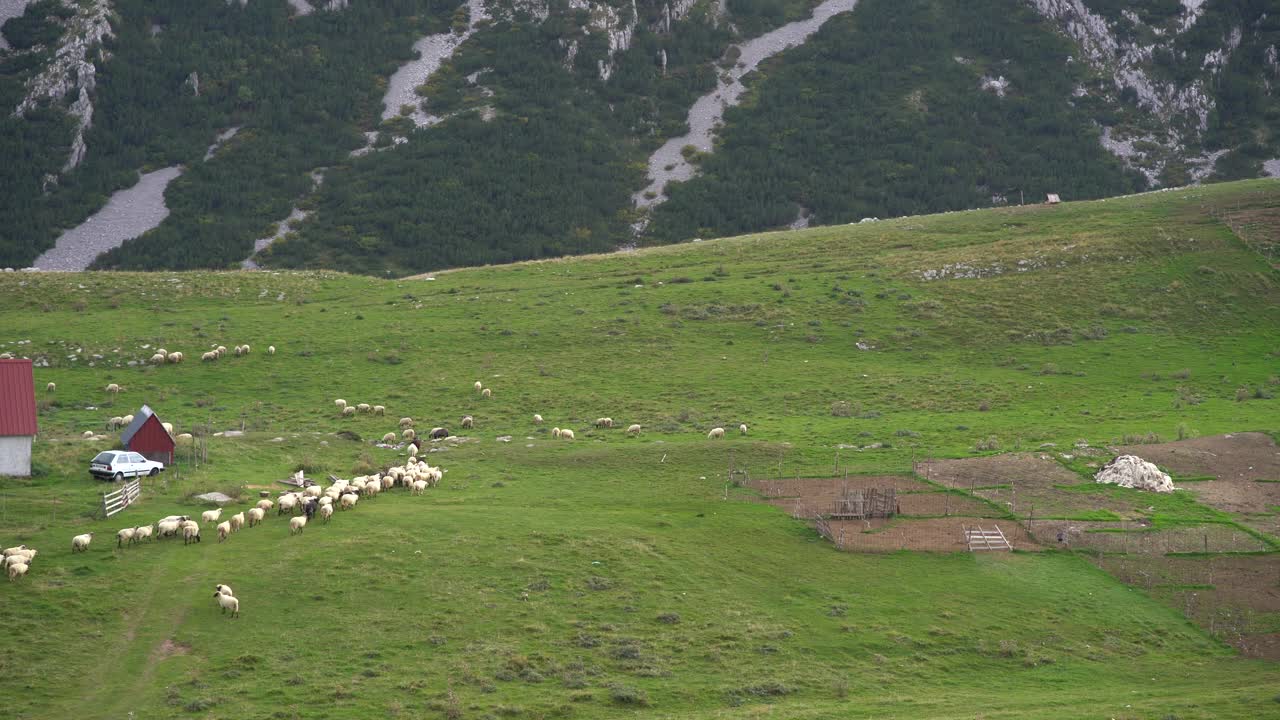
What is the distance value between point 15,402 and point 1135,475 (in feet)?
142

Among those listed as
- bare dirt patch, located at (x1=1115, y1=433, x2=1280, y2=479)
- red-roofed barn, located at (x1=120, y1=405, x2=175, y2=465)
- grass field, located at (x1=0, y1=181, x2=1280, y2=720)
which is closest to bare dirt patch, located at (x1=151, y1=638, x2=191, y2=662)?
grass field, located at (x1=0, y1=181, x2=1280, y2=720)

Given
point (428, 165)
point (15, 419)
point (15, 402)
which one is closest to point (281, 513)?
point (15, 419)

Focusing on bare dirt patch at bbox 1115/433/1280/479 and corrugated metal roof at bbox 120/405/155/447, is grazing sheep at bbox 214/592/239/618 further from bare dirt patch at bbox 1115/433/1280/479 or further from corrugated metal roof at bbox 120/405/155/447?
bare dirt patch at bbox 1115/433/1280/479

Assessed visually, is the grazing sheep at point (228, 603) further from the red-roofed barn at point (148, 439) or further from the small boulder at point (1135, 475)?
the small boulder at point (1135, 475)

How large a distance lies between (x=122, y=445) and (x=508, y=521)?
17.2 m

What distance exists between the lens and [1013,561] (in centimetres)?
4181

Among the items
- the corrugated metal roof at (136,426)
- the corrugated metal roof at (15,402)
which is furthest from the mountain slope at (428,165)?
the corrugated metal roof at (15,402)

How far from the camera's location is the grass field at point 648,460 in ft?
104

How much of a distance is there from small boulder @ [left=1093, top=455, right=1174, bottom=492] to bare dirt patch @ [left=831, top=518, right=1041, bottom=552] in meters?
7.20

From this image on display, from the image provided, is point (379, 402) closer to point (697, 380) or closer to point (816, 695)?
point (697, 380)

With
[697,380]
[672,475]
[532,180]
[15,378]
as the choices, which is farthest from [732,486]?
[532,180]

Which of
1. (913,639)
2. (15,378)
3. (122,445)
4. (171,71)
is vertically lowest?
(913,639)

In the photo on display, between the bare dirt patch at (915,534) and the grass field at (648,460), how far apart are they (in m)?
1.03

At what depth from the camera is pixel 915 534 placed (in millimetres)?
44062
